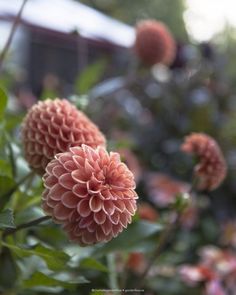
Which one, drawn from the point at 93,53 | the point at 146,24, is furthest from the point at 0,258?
the point at 93,53

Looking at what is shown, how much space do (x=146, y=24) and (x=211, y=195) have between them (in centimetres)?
48

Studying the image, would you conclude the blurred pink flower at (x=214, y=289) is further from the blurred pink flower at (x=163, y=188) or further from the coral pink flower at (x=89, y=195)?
the coral pink flower at (x=89, y=195)

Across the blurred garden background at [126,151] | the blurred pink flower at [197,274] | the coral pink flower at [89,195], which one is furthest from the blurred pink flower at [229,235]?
the coral pink flower at [89,195]

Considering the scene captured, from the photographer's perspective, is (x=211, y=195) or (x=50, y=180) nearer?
(x=50, y=180)

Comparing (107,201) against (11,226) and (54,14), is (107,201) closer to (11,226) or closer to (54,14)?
(11,226)

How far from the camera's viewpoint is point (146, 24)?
3.74 feet

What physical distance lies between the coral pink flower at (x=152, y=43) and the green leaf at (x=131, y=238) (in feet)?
1.55

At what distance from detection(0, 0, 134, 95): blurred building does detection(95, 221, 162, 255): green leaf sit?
2.45ft

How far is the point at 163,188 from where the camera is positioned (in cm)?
132

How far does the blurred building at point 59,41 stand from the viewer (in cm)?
154

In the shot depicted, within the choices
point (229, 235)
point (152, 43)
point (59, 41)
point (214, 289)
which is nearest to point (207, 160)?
point (214, 289)

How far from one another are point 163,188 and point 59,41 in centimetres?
71

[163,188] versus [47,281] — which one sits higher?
[47,281]

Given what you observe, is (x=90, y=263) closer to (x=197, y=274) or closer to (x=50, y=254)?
(x=50, y=254)
